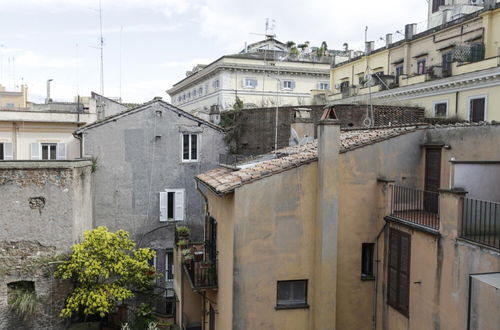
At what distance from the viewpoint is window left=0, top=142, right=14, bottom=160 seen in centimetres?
2427

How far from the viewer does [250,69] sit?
45375 millimetres

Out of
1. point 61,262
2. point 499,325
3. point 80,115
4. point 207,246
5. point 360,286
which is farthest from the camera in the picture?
point 80,115

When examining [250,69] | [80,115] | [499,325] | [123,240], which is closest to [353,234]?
[499,325]

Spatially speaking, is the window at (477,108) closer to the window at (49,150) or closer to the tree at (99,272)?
the tree at (99,272)

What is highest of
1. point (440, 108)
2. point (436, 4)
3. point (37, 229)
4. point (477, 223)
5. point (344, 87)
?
point (436, 4)

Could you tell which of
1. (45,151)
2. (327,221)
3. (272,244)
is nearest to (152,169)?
(45,151)

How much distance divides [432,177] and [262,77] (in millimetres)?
35980

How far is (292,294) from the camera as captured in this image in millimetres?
11016

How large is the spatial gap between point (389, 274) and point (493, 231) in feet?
10.4

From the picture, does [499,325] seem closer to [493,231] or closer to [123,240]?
[493,231]

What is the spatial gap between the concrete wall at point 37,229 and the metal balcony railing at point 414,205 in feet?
43.1

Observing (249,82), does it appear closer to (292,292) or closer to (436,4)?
(436,4)

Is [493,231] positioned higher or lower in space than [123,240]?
higher

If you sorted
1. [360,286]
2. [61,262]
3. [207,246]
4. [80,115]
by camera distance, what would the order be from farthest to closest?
1. [80,115]
2. [61,262]
3. [207,246]
4. [360,286]
